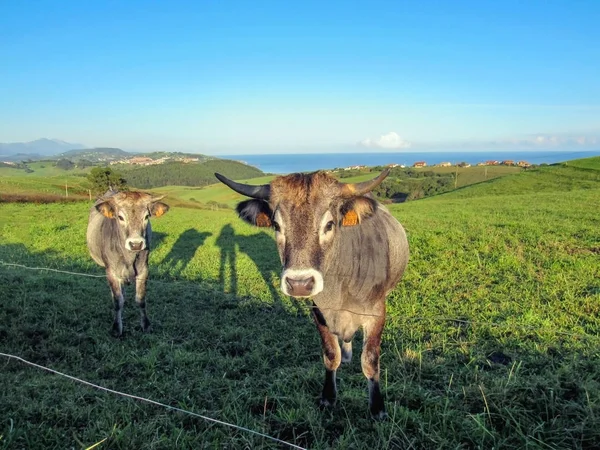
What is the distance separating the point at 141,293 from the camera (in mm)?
6863

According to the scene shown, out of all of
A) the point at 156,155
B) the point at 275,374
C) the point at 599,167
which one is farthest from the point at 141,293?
the point at 156,155

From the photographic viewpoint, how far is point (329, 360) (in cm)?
415

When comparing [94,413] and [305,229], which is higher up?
[305,229]

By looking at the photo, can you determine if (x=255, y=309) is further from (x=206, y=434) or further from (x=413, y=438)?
(x=413, y=438)

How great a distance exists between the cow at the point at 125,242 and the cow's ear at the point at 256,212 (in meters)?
3.15

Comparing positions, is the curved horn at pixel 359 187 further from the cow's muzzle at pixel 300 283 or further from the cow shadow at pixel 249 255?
the cow shadow at pixel 249 255

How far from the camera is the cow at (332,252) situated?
3309 mm

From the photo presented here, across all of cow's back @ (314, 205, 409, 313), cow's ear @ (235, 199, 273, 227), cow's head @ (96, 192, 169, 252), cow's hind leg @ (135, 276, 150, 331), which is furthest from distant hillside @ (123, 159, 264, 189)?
cow's ear @ (235, 199, 273, 227)

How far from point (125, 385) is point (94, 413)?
0.88 meters

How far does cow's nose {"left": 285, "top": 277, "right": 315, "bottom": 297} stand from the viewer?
312 centimetres

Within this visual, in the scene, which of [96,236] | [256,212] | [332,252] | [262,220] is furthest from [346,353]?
[96,236]

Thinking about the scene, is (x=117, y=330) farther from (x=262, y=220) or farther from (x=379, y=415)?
(x=379, y=415)

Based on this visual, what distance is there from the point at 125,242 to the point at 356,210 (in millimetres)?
4523

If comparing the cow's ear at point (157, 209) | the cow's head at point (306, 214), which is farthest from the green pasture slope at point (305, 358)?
the cow's ear at point (157, 209)
